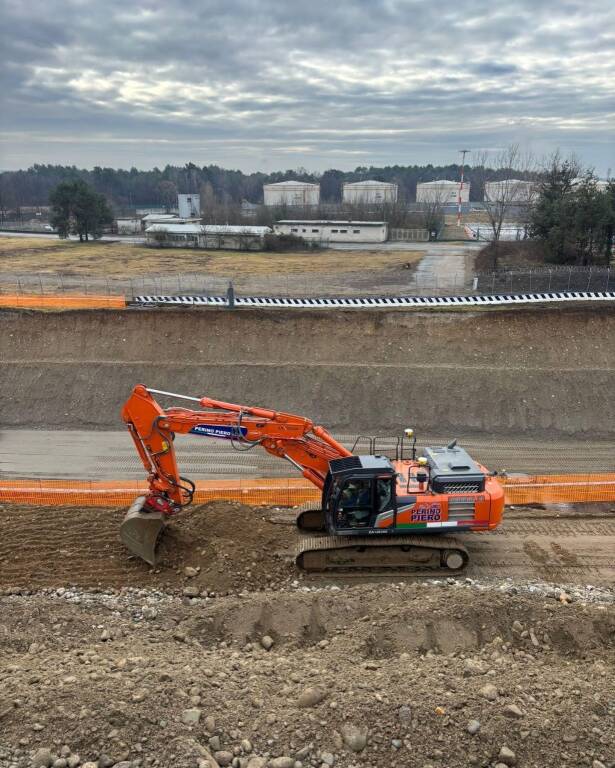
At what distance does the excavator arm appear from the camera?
1098 centimetres

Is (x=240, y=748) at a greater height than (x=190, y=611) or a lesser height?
greater

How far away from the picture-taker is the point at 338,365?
22.8 meters

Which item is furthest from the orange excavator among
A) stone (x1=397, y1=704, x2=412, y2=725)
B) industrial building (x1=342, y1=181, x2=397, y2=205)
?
industrial building (x1=342, y1=181, x2=397, y2=205)

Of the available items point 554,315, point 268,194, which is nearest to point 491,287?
point 554,315

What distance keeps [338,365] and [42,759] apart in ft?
57.9

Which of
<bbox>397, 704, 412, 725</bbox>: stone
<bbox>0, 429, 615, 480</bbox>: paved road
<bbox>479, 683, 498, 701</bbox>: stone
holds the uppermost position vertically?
<bbox>397, 704, 412, 725</bbox>: stone

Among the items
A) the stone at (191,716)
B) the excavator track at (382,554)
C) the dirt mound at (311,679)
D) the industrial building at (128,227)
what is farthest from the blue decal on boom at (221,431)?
the industrial building at (128,227)

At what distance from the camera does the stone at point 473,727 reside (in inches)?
265

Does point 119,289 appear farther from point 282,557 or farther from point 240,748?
point 240,748

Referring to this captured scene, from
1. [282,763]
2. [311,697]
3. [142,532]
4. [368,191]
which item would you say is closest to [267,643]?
[311,697]

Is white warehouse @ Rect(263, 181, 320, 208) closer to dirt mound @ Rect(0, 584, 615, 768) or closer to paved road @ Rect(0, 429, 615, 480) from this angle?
paved road @ Rect(0, 429, 615, 480)

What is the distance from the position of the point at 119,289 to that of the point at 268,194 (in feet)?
287

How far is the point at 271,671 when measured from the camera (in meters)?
8.09

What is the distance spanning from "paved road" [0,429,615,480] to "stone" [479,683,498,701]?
34.2ft
